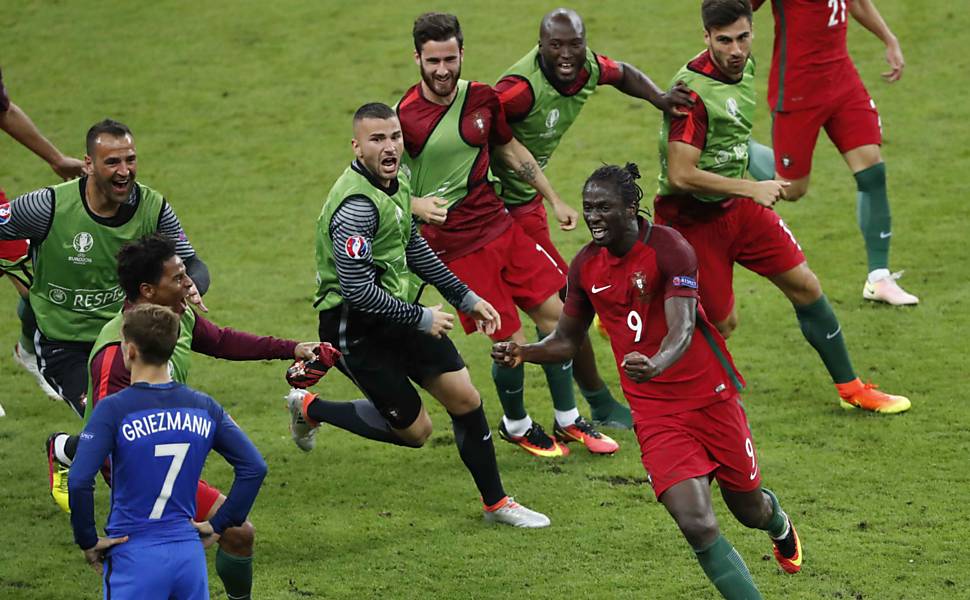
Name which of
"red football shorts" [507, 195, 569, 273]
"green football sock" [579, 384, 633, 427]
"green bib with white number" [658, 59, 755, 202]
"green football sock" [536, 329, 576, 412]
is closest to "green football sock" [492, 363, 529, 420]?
"green football sock" [536, 329, 576, 412]

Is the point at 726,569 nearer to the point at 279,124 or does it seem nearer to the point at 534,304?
the point at 534,304

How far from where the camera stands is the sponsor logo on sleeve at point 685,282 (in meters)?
5.89

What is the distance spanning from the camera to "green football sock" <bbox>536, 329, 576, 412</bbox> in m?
8.38

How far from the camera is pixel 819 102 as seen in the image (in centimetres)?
950

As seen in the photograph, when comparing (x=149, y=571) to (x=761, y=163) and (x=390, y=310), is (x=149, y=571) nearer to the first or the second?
(x=390, y=310)

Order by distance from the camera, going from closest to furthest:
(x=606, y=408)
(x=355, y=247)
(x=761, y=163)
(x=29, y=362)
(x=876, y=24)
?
(x=355, y=247)
(x=606, y=408)
(x=29, y=362)
(x=876, y=24)
(x=761, y=163)

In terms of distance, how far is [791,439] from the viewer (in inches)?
325

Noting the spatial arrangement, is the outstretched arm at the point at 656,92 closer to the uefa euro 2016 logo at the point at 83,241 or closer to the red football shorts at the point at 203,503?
the uefa euro 2016 logo at the point at 83,241

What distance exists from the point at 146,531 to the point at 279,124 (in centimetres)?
1038

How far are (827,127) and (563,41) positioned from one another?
2.53 m

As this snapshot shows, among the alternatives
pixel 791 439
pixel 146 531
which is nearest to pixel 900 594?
pixel 791 439

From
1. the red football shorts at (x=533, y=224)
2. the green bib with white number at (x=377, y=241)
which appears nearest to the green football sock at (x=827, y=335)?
the red football shorts at (x=533, y=224)

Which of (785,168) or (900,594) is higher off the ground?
(785,168)

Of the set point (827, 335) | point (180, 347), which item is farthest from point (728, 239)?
point (180, 347)
